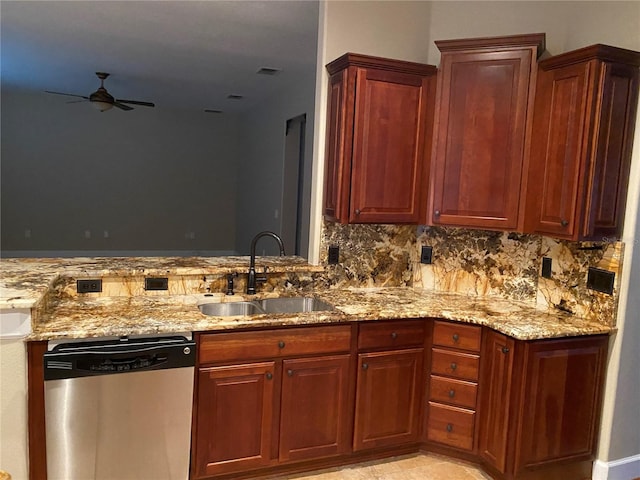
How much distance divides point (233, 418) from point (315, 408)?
→ 431 mm

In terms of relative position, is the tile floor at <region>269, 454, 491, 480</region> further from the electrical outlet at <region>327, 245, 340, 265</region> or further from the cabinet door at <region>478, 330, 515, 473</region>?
the electrical outlet at <region>327, 245, 340, 265</region>

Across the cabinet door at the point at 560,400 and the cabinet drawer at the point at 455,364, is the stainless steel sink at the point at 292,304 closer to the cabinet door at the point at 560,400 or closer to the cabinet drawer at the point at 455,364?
the cabinet drawer at the point at 455,364

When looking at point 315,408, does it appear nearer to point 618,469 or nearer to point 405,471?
point 405,471

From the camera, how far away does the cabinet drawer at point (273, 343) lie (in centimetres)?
233

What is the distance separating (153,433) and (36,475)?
1.60ft

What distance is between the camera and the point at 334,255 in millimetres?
3170

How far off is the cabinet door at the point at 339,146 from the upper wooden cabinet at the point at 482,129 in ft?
1.71

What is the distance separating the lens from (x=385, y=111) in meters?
2.87

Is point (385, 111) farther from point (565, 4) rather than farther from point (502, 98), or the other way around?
point (565, 4)

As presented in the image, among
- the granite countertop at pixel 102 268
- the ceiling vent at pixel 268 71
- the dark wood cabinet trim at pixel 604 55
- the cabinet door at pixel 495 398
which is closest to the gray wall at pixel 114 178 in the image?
the ceiling vent at pixel 268 71

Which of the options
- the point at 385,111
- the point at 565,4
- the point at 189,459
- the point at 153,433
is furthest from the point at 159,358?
the point at 565,4

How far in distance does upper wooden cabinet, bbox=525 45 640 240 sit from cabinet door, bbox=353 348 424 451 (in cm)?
106

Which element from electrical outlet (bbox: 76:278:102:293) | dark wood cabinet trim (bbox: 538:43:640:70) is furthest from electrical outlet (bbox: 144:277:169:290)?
dark wood cabinet trim (bbox: 538:43:640:70)

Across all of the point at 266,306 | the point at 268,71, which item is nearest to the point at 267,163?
the point at 268,71
